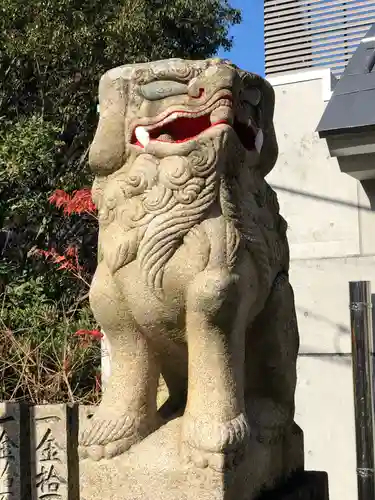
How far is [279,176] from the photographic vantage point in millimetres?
5176

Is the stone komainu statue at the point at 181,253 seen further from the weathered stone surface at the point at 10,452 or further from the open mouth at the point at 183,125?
the weathered stone surface at the point at 10,452

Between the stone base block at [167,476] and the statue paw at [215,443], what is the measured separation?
0.09 feet

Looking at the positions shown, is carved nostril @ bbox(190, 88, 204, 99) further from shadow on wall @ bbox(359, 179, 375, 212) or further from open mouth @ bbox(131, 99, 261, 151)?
shadow on wall @ bbox(359, 179, 375, 212)

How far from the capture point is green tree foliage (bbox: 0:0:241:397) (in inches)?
289


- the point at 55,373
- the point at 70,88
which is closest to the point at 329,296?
the point at 55,373

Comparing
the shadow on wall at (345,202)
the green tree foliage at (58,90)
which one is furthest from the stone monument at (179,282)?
the green tree foliage at (58,90)

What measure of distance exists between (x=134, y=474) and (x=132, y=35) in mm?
6836

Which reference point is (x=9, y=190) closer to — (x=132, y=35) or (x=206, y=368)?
(x=132, y=35)

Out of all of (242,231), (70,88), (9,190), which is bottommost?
(242,231)

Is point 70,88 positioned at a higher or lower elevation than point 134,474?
higher

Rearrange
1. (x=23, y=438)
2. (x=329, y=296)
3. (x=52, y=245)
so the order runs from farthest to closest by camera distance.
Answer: (x=52, y=245), (x=329, y=296), (x=23, y=438)

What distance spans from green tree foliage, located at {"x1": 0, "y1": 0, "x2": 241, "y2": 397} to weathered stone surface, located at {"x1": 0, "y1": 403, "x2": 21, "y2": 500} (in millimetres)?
3493

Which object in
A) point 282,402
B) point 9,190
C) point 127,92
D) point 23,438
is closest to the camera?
point 127,92

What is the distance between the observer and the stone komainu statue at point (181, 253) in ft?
6.73
